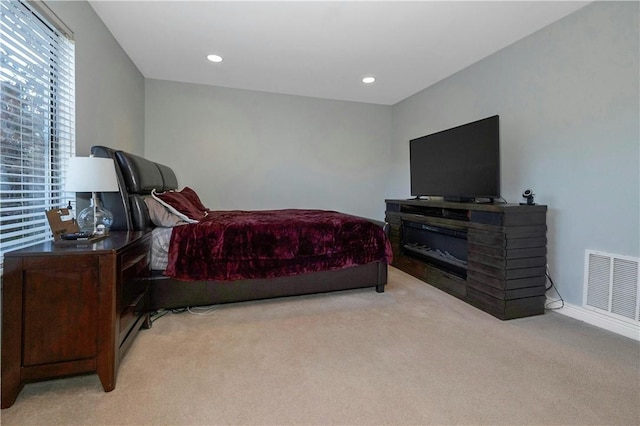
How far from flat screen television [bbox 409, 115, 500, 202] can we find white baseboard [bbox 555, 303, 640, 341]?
3.49 ft

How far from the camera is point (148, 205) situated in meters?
2.34

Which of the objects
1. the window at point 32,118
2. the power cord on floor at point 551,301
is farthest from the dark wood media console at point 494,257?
the window at point 32,118

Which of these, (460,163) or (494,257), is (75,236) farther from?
(460,163)

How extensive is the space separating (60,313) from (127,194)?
1.03 m

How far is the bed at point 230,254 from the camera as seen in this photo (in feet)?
7.34

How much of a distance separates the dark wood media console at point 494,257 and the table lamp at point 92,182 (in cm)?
274

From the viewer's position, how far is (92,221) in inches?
71.6

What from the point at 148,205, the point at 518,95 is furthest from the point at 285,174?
the point at 518,95

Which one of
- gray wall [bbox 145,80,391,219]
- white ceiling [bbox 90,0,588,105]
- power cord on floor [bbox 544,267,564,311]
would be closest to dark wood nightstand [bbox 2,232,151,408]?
white ceiling [bbox 90,0,588,105]

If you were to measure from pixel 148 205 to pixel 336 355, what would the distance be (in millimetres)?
1807

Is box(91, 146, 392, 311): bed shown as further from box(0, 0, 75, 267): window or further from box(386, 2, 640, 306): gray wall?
box(386, 2, 640, 306): gray wall

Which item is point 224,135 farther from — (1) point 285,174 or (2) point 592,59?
(2) point 592,59

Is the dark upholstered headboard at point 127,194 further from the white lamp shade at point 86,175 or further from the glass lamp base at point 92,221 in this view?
the white lamp shade at point 86,175

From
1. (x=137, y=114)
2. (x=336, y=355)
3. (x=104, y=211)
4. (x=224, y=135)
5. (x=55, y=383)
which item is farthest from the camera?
(x=224, y=135)
